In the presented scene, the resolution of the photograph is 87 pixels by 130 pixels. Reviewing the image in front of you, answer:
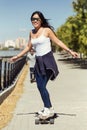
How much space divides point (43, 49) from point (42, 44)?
97 mm

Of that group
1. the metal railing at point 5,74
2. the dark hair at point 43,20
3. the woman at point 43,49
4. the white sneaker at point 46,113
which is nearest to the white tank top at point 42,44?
the woman at point 43,49

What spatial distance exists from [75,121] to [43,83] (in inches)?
35.8

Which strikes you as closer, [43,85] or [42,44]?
[42,44]

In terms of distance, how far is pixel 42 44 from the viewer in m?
8.73

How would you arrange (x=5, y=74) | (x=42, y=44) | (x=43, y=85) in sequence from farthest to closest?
(x=5, y=74)
(x=43, y=85)
(x=42, y=44)

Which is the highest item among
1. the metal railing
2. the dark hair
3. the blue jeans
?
the dark hair

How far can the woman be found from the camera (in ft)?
28.7

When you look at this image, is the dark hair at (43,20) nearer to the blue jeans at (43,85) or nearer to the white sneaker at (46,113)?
the blue jeans at (43,85)

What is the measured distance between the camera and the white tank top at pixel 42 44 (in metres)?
8.70

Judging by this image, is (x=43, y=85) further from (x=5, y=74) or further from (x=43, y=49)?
(x=5, y=74)

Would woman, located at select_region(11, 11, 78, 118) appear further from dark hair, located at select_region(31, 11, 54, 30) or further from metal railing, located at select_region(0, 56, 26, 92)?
metal railing, located at select_region(0, 56, 26, 92)

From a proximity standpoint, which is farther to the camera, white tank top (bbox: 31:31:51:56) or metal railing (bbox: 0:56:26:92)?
metal railing (bbox: 0:56:26:92)

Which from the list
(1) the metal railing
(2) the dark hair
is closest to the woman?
(2) the dark hair

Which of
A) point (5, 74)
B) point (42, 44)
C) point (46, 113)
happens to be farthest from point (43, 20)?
point (5, 74)
